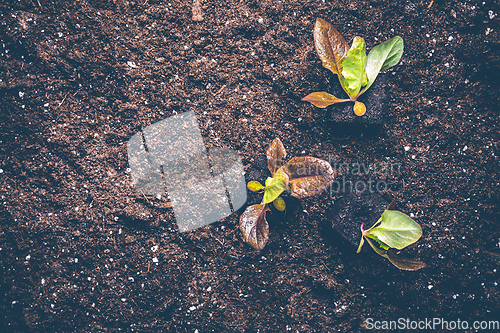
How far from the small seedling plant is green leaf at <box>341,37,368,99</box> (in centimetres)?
46

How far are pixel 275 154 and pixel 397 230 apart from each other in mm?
496

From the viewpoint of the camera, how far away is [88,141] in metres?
1.13

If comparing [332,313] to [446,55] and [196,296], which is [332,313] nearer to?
[196,296]

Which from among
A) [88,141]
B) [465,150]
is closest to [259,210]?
[88,141]

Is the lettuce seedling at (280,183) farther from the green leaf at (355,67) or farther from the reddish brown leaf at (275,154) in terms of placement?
the green leaf at (355,67)

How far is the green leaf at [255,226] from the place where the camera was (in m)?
1.06

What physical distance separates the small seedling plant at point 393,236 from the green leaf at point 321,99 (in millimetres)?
434

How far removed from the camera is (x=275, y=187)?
3.38 ft

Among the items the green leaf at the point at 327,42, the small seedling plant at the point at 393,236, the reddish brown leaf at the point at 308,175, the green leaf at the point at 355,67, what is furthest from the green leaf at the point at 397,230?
the green leaf at the point at 327,42

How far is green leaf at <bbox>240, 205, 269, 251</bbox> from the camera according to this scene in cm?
106

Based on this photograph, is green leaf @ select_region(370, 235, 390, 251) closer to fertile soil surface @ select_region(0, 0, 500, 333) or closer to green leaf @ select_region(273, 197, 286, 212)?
fertile soil surface @ select_region(0, 0, 500, 333)

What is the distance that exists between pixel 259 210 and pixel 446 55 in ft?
3.04

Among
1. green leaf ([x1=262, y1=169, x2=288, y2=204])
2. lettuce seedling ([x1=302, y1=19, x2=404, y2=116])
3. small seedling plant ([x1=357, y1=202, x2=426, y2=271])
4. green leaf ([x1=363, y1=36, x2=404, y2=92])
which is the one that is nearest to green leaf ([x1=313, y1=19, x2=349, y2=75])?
lettuce seedling ([x1=302, y1=19, x2=404, y2=116])

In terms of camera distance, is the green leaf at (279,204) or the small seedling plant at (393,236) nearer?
the small seedling plant at (393,236)
